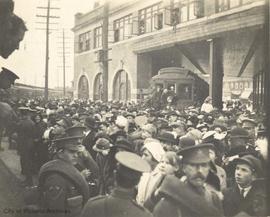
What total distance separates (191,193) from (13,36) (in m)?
1.40

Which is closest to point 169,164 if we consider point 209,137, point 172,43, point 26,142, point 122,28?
point 209,137

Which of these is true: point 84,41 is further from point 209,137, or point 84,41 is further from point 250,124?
point 209,137

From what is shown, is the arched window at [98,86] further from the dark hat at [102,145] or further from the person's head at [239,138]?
the person's head at [239,138]

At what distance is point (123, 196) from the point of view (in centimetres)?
245

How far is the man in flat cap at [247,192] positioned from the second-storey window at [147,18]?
12.5 meters

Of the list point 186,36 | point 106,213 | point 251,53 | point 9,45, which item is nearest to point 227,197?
point 106,213

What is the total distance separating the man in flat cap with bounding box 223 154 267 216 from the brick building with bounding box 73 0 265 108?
235 centimetres

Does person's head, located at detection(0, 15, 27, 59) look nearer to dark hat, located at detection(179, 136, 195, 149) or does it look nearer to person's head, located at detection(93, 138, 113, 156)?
dark hat, located at detection(179, 136, 195, 149)

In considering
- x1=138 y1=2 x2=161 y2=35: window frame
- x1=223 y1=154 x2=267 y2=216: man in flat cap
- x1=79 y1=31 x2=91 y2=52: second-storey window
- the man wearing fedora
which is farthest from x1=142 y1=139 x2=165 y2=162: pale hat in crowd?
x1=79 y1=31 x2=91 y2=52: second-storey window

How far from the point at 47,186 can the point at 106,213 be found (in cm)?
81

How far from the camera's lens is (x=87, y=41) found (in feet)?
70.2

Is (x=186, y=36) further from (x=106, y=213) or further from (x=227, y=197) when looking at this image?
(x=106, y=213)

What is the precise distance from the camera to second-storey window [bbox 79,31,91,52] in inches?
840

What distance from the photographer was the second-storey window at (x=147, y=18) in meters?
16.1
